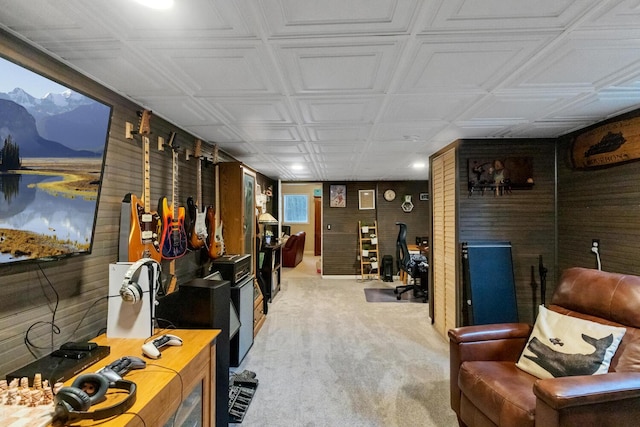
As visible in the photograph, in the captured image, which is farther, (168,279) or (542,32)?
(168,279)

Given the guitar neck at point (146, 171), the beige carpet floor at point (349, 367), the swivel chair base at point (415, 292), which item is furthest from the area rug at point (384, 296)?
the guitar neck at point (146, 171)

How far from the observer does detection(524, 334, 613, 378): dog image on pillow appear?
1668mm

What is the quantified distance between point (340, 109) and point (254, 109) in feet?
2.08

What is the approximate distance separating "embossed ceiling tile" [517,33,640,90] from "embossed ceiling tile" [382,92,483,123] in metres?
0.34

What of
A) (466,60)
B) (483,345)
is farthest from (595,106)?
(483,345)

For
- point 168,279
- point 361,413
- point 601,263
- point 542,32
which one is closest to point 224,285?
point 168,279

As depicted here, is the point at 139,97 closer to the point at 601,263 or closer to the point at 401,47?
the point at 401,47

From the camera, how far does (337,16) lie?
47.1 inches

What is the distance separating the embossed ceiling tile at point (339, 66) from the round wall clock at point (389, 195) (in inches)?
199

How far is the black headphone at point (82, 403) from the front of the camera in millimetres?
959

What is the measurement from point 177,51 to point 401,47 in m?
1.06

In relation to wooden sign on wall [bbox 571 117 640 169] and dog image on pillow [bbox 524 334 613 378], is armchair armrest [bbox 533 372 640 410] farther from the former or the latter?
wooden sign on wall [bbox 571 117 640 169]

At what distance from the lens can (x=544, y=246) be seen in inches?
124

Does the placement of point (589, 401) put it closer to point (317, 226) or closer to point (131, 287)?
point (131, 287)
